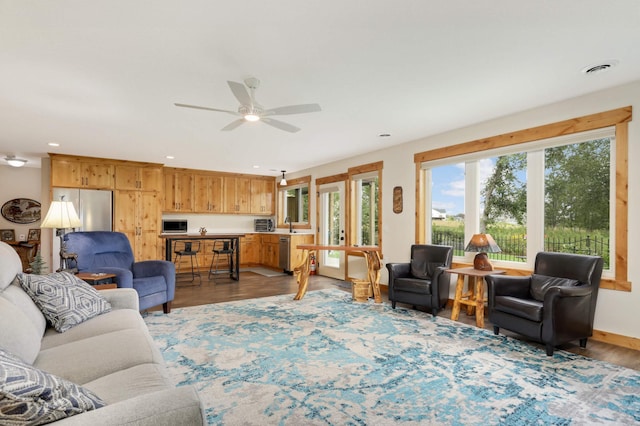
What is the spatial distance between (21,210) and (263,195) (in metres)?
5.66

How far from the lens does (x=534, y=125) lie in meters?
3.79

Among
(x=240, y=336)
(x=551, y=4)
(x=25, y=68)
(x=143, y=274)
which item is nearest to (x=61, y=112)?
(x=25, y=68)

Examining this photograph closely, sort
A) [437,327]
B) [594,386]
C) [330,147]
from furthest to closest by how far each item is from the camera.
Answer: [330,147] → [437,327] → [594,386]

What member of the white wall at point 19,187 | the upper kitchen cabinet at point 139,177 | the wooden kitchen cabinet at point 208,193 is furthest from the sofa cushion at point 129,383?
the white wall at point 19,187

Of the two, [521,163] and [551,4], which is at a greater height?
[551,4]

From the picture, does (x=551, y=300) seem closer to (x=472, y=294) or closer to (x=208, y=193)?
(x=472, y=294)

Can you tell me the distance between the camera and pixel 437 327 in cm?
366

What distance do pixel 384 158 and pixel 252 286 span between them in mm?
3304

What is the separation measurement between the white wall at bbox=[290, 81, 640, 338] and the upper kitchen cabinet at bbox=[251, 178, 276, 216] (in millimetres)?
3829

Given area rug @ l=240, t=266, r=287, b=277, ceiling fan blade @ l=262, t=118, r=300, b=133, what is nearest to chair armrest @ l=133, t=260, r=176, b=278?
ceiling fan blade @ l=262, t=118, r=300, b=133

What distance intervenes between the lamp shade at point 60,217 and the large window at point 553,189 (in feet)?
15.2

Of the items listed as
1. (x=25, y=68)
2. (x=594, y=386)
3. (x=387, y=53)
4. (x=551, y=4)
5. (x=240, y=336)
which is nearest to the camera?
(x=551, y=4)

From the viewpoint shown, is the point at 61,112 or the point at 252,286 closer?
the point at 61,112

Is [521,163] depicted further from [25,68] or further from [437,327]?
[25,68]
